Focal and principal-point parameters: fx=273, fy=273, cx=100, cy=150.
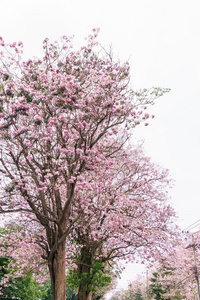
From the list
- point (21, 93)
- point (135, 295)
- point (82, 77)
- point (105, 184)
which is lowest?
point (135, 295)

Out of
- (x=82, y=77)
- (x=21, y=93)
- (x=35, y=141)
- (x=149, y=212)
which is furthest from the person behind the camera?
(x=149, y=212)

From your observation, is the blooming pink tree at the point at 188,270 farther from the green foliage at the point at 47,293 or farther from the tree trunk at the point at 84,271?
the green foliage at the point at 47,293

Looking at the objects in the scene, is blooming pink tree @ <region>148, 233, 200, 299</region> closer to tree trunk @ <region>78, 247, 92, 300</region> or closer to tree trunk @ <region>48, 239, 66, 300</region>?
tree trunk @ <region>78, 247, 92, 300</region>

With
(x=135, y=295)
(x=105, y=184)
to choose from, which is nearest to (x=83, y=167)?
(x=105, y=184)

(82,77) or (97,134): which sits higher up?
(82,77)

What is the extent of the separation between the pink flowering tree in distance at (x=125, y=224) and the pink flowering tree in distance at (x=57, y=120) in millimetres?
2854

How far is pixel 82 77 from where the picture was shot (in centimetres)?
905

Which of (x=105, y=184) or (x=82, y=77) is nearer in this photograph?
(x=82, y=77)

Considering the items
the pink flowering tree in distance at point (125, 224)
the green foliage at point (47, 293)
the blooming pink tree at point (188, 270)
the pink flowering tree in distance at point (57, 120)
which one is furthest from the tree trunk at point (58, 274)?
the green foliage at point (47, 293)

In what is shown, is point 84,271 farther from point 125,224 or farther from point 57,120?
point 57,120

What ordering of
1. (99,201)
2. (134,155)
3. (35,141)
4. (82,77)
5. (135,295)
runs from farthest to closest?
(135,295)
(134,155)
(99,201)
(82,77)
(35,141)

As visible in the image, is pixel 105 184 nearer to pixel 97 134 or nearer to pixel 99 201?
pixel 99 201

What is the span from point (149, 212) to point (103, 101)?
269 inches

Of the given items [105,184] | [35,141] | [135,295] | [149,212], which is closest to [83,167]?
[35,141]
